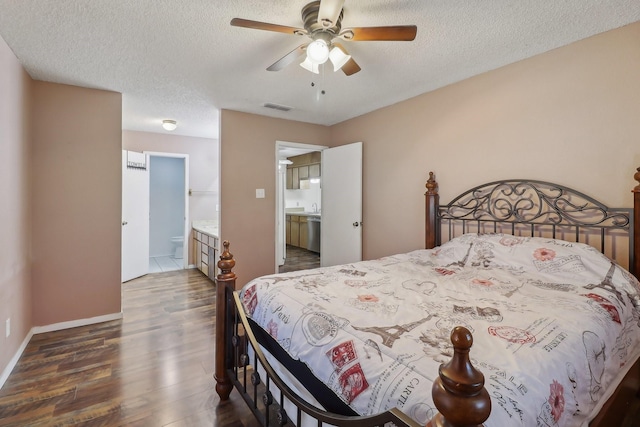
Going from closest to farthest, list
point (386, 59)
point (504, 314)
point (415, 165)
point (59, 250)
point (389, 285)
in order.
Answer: point (504, 314), point (389, 285), point (386, 59), point (59, 250), point (415, 165)

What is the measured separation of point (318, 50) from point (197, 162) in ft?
14.2

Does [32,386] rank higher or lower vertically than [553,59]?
lower

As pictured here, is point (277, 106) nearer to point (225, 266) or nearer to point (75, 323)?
point (225, 266)

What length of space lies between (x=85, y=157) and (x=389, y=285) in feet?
10.7

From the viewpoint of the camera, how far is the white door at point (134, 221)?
4375 mm

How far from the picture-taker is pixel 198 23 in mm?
1983

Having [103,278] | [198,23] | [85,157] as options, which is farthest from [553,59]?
[103,278]

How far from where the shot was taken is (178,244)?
6.48 meters

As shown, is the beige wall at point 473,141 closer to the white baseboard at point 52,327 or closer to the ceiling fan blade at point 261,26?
the white baseboard at point 52,327

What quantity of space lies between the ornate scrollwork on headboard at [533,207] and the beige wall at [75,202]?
11.8ft

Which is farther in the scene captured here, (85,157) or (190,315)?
(190,315)

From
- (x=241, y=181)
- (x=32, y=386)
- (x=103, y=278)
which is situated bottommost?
(x=32, y=386)

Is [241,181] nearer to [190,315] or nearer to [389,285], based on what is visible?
[190,315]

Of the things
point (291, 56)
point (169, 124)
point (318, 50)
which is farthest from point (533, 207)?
point (169, 124)
